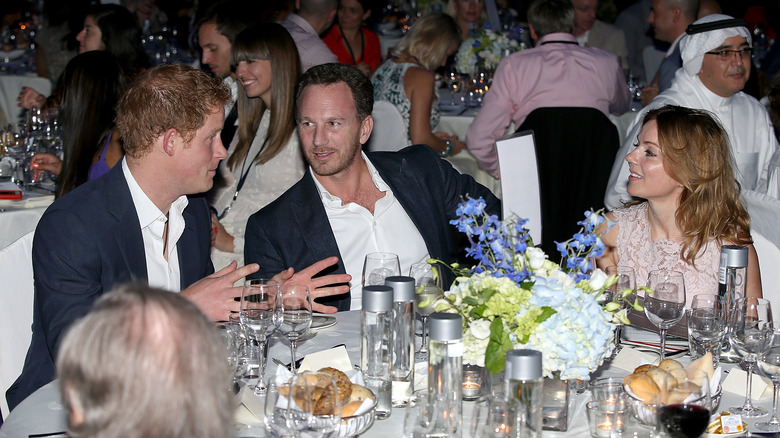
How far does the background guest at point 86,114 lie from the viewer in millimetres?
3697

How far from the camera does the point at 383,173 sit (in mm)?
3104

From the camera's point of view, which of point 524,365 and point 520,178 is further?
point 520,178

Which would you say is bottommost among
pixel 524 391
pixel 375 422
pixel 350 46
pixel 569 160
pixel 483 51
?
pixel 375 422

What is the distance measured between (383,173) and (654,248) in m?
1.00

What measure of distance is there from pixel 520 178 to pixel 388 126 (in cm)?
184

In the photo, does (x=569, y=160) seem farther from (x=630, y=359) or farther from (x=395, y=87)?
(x=630, y=359)

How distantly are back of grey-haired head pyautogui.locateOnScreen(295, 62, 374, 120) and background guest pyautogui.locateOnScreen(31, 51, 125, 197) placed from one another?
1131 mm

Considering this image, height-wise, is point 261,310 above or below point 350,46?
below

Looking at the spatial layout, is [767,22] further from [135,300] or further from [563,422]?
[135,300]

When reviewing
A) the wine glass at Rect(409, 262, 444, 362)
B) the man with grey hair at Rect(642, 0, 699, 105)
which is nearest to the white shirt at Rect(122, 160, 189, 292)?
the wine glass at Rect(409, 262, 444, 362)

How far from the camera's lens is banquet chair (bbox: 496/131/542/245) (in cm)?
276

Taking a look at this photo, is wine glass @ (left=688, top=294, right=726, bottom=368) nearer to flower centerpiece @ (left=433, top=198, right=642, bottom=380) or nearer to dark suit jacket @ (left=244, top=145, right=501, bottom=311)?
flower centerpiece @ (left=433, top=198, right=642, bottom=380)

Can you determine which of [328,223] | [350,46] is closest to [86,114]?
[328,223]

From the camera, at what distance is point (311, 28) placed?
18.7ft
